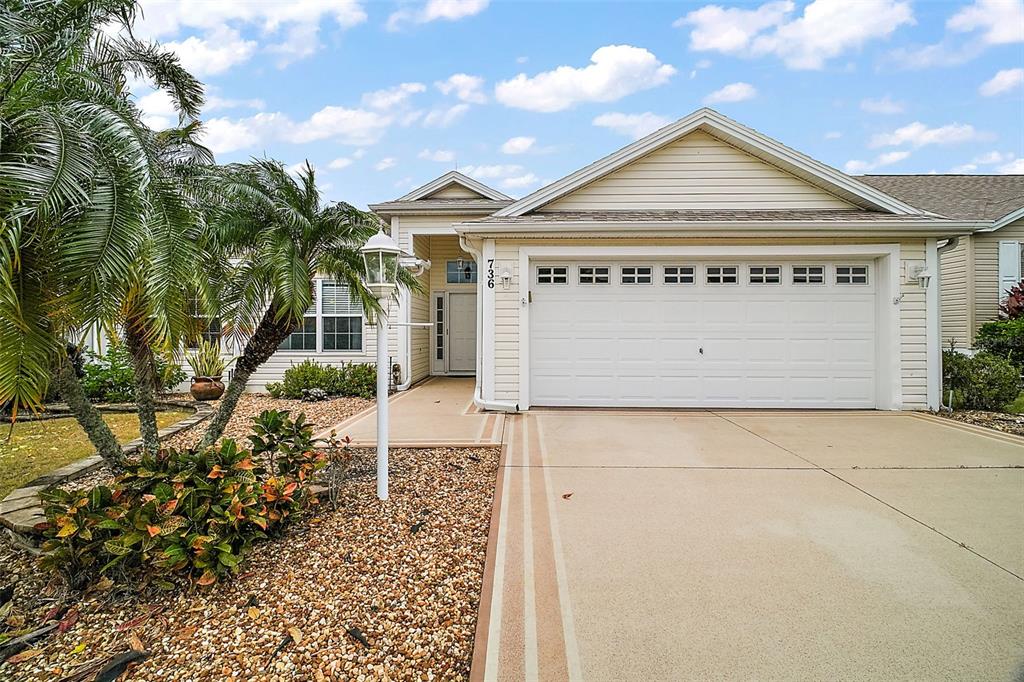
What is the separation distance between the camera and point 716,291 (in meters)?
8.59

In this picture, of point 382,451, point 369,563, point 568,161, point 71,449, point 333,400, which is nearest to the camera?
point 369,563

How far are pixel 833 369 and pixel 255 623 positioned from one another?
8.99 meters

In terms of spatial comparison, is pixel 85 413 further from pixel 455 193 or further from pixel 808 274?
pixel 455 193

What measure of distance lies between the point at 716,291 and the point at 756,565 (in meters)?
6.17

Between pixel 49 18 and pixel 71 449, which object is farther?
pixel 71 449

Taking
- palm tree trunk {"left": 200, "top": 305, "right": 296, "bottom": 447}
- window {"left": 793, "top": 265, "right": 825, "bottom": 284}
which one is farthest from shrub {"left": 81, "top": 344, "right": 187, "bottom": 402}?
window {"left": 793, "top": 265, "right": 825, "bottom": 284}

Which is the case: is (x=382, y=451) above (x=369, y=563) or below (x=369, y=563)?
above

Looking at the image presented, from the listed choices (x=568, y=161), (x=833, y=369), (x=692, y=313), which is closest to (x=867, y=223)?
(x=833, y=369)

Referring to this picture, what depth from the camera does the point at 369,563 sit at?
10.5ft

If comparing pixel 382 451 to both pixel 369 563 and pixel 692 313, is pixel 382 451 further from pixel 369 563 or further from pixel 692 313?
pixel 692 313

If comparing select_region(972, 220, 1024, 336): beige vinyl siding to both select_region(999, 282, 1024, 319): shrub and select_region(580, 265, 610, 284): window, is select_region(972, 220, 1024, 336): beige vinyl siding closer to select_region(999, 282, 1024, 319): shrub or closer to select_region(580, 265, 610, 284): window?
select_region(999, 282, 1024, 319): shrub

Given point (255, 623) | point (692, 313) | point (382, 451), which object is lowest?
point (255, 623)

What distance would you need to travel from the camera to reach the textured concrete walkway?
6.33 metres

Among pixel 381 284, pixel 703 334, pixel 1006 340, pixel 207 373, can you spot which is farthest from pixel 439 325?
pixel 1006 340
